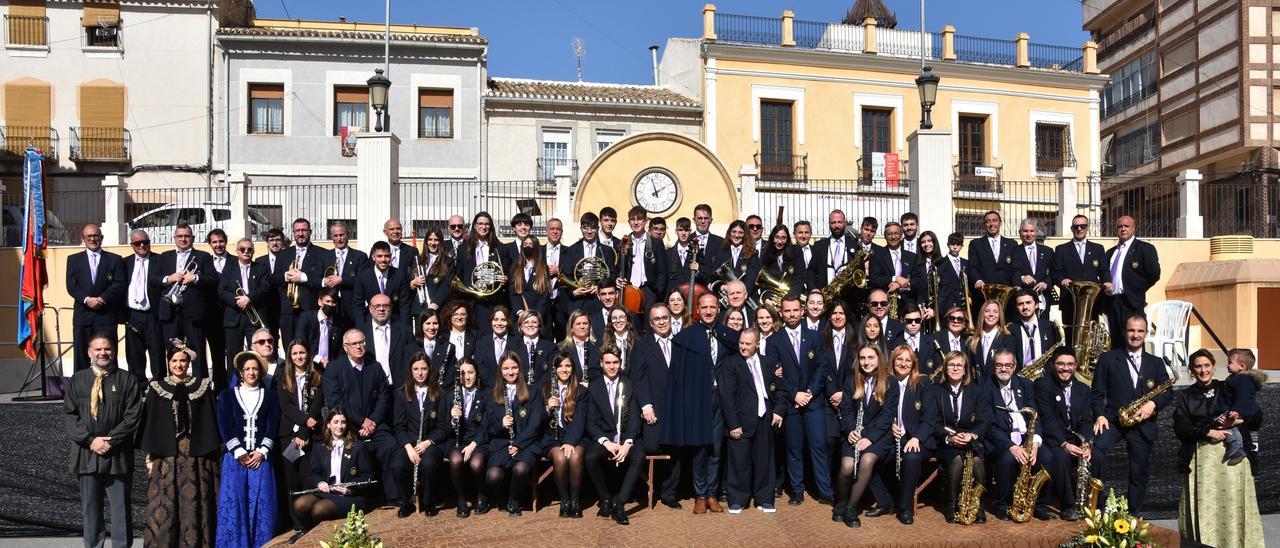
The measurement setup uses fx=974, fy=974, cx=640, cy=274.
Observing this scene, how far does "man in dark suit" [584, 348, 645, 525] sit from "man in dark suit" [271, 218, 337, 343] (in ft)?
10.4

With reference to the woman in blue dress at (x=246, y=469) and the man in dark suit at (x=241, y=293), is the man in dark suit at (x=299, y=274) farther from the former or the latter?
the woman in blue dress at (x=246, y=469)

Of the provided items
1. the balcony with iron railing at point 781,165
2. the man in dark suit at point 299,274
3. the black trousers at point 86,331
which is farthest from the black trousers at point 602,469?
the balcony with iron railing at point 781,165

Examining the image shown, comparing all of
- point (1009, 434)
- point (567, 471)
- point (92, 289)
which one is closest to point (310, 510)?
point (567, 471)

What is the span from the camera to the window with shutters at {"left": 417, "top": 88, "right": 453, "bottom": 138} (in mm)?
22594

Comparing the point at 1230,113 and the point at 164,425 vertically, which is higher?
the point at 1230,113

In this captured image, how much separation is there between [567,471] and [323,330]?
123 inches

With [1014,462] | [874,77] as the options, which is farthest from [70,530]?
[874,77]

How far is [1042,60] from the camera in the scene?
85.7 feet

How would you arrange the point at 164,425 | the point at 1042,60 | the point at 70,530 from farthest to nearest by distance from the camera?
1. the point at 1042,60
2. the point at 70,530
3. the point at 164,425

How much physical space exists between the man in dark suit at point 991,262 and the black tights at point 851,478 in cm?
329

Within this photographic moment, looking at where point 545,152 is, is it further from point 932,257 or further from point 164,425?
point 164,425

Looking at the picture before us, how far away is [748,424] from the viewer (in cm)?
710

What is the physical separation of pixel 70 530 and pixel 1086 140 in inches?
984

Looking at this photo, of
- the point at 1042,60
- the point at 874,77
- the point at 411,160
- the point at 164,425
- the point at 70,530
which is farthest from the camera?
the point at 1042,60
